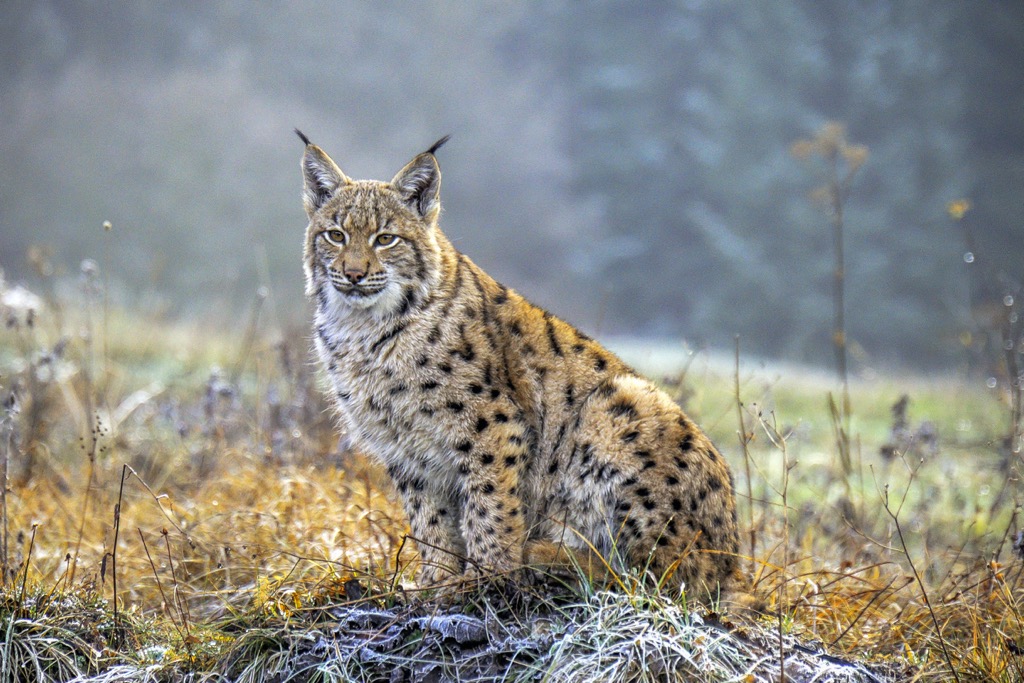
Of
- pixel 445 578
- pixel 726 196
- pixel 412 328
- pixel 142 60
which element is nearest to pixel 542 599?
pixel 445 578

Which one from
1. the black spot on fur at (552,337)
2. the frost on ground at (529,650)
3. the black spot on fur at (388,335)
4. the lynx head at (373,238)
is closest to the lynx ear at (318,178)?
the lynx head at (373,238)

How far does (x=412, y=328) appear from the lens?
4.27 meters

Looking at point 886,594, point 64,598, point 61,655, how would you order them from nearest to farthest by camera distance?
point 61,655 → point 64,598 → point 886,594

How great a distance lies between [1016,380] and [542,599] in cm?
284

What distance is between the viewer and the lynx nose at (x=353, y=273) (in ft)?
13.6

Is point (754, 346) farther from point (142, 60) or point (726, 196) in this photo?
point (142, 60)

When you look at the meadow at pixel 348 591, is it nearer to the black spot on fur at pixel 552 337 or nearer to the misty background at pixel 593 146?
the black spot on fur at pixel 552 337

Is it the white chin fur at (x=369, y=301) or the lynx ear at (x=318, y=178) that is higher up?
the lynx ear at (x=318, y=178)

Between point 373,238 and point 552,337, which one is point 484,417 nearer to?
point 552,337

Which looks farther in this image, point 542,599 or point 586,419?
point 586,419

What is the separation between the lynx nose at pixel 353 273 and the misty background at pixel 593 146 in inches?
594

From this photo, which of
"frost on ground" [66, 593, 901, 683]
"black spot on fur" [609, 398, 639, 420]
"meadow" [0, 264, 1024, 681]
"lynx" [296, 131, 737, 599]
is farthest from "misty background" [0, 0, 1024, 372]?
"frost on ground" [66, 593, 901, 683]

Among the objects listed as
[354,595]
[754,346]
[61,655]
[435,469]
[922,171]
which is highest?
[922,171]

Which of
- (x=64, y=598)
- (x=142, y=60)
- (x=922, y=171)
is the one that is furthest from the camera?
(x=922, y=171)
